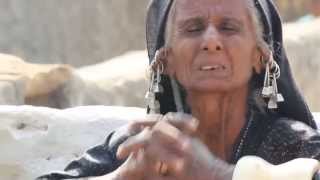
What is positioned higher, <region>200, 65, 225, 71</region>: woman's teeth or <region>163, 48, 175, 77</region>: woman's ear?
<region>200, 65, 225, 71</region>: woman's teeth

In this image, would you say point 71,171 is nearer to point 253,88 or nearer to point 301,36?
point 253,88

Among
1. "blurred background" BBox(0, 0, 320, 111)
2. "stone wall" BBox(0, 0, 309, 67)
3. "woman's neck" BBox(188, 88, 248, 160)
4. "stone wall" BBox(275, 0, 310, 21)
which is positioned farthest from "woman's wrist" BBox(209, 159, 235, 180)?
"stone wall" BBox(275, 0, 310, 21)

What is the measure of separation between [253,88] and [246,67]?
0.12m

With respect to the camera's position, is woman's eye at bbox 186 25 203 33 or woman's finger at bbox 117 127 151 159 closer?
woman's finger at bbox 117 127 151 159

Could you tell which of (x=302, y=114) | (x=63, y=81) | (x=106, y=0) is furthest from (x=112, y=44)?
(x=302, y=114)

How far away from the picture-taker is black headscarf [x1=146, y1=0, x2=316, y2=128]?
221 centimetres

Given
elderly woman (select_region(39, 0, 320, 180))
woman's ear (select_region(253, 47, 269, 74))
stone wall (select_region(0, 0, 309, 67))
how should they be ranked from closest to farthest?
elderly woman (select_region(39, 0, 320, 180))
woman's ear (select_region(253, 47, 269, 74))
stone wall (select_region(0, 0, 309, 67))

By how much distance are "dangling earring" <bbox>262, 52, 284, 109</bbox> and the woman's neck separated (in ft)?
0.16

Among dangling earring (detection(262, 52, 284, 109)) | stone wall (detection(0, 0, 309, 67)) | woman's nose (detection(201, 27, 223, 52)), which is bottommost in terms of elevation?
stone wall (detection(0, 0, 309, 67))

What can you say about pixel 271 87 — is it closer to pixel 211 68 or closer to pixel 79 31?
pixel 211 68

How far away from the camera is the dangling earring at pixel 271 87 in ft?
7.07

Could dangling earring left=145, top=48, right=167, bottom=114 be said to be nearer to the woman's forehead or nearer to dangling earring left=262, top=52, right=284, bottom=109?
the woman's forehead

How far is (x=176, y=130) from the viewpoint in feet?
6.36

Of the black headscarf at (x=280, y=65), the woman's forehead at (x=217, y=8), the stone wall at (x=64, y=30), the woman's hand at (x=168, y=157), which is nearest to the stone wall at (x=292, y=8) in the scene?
the stone wall at (x=64, y=30)
